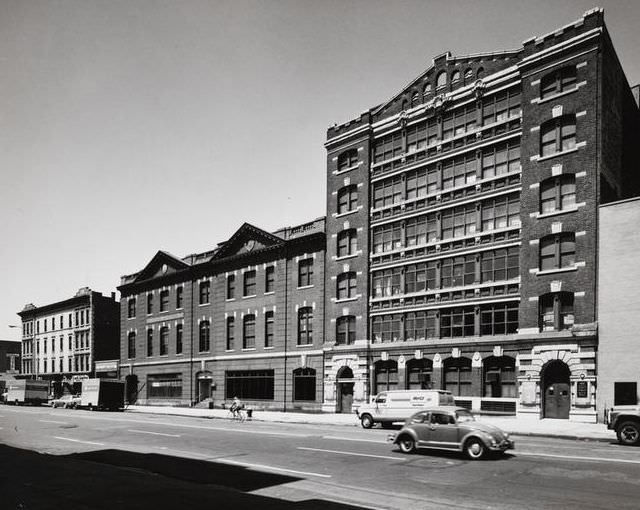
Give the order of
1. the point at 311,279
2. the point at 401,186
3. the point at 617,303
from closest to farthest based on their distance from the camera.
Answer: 1. the point at 617,303
2. the point at 401,186
3. the point at 311,279

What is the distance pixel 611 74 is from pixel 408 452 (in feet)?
87.0

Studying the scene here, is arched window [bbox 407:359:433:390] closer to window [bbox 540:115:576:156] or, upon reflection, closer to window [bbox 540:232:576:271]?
window [bbox 540:232:576:271]

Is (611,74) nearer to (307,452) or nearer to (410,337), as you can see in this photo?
(410,337)

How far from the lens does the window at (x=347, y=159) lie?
4494 cm

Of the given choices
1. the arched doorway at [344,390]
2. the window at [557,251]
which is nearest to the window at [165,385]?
the arched doorway at [344,390]

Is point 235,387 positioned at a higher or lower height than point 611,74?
lower

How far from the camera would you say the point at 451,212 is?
38094 mm

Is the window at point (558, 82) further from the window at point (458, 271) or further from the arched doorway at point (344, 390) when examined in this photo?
the arched doorway at point (344, 390)

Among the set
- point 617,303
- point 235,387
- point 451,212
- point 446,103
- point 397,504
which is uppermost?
point 446,103

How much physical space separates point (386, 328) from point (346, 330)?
359 centimetres

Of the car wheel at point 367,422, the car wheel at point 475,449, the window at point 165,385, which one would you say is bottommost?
the window at point 165,385

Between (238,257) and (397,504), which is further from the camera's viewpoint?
(238,257)

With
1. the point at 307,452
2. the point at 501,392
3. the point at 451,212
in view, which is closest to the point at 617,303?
the point at 501,392

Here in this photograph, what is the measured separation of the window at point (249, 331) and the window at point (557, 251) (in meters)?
26.1
